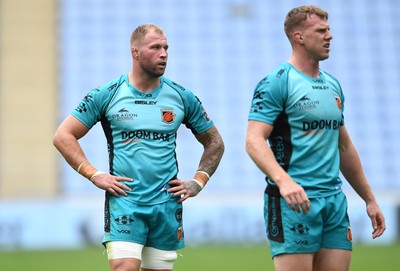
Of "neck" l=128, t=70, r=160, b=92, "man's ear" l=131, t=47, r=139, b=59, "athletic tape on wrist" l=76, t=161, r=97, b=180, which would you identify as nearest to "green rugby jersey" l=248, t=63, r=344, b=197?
"neck" l=128, t=70, r=160, b=92

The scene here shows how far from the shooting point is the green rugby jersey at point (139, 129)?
20.4ft

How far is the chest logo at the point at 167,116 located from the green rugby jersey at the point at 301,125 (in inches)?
32.0

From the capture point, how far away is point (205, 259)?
1533 centimetres

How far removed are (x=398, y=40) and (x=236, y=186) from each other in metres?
6.75

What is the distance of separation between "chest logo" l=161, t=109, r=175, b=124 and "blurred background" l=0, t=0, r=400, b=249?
12384mm

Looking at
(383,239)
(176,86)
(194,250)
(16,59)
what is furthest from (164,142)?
(16,59)

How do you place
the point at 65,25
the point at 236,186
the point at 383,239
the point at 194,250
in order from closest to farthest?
the point at 194,250, the point at 383,239, the point at 236,186, the point at 65,25

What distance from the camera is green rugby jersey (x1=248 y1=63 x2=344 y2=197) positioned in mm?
5719

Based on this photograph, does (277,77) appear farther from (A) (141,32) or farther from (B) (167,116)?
(A) (141,32)

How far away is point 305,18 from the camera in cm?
584

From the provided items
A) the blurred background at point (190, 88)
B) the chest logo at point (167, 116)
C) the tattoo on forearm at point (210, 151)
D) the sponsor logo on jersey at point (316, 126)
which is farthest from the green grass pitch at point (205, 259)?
the sponsor logo on jersey at point (316, 126)

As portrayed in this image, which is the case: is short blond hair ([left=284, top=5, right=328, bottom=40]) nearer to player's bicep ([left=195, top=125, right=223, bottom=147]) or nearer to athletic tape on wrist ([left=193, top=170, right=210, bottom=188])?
player's bicep ([left=195, top=125, right=223, bottom=147])

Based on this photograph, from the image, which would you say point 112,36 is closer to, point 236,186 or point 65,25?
point 65,25

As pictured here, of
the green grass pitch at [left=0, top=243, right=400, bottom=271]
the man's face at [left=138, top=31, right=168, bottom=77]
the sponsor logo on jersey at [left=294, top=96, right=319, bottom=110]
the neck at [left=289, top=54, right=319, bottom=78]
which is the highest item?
the man's face at [left=138, top=31, right=168, bottom=77]
